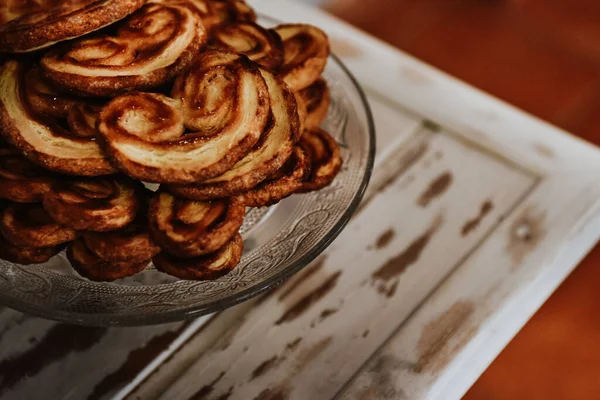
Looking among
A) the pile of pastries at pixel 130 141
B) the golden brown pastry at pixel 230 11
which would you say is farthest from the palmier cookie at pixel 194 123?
the golden brown pastry at pixel 230 11

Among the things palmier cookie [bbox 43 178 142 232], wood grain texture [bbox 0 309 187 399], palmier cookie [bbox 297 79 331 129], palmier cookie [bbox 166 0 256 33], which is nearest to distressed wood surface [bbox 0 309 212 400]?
Answer: wood grain texture [bbox 0 309 187 399]

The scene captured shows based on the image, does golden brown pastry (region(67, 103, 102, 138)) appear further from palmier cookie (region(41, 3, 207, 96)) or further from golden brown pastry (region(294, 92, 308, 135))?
golden brown pastry (region(294, 92, 308, 135))

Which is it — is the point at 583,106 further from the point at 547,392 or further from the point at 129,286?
the point at 129,286

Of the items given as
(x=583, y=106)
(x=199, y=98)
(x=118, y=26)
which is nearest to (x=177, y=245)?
(x=199, y=98)

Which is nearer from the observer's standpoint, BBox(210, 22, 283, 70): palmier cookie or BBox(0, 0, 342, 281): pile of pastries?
BBox(0, 0, 342, 281): pile of pastries

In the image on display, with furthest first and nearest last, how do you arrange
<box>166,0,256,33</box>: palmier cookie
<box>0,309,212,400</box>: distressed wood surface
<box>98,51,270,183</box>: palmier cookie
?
<box>166,0,256,33</box>: palmier cookie
<box>0,309,212,400</box>: distressed wood surface
<box>98,51,270,183</box>: palmier cookie

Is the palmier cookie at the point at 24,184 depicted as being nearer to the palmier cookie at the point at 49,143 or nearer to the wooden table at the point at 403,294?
the palmier cookie at the point at 49,143
